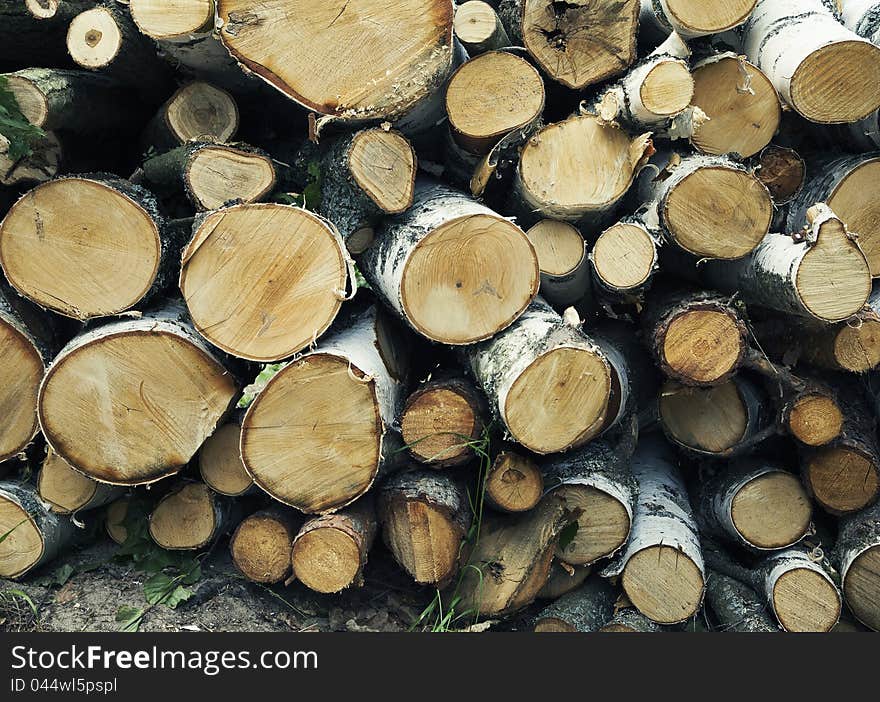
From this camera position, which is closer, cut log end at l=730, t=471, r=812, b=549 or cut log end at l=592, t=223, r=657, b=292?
cut log end at l=592, t=223, r=657, b=292

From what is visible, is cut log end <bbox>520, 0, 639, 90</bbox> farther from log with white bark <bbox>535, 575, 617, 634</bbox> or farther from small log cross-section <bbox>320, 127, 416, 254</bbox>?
log with white bark <bbox>535, 575, 617, 634</bbox>

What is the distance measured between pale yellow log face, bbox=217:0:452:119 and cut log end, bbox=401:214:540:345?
1.69 ft

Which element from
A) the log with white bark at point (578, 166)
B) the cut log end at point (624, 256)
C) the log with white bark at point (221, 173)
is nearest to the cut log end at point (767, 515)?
the cut log end at point (624, 256)

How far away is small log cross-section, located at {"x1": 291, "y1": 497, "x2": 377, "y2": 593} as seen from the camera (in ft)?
9.22

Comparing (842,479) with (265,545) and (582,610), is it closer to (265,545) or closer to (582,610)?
(582,610)

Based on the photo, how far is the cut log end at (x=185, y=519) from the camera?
3137 mm

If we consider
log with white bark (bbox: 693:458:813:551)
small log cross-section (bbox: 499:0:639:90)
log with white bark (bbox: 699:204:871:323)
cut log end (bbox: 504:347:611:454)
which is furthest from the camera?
log with white bark (bbox: 693:458:813:551)

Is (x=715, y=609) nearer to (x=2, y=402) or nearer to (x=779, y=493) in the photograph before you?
(x=779, y=493)

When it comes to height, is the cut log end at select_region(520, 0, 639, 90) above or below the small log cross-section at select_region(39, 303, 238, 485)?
above

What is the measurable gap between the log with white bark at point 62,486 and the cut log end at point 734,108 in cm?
261

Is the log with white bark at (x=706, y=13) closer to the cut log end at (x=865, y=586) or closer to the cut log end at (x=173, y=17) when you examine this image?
the cut log end at (x=173, y=17)

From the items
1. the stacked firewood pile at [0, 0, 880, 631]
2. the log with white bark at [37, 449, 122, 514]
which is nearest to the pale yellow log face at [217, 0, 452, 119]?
the stacked firewood pile at [0, 0, 880, 631]

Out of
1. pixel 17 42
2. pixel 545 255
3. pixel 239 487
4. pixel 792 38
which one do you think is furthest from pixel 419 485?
pixel 17 42

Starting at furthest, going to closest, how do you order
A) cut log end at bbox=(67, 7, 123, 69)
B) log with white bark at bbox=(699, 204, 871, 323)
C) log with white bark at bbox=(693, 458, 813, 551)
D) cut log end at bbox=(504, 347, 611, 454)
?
1. log with white bark at bbox=(693, 458, 813, 551)
2. cut log end at bbox=(67, 7, 123, 69)
3. log with white bark at bbox=(699, 204, 871, 323)
4. cut log end at bbox=(504, 347, 611, 454)
